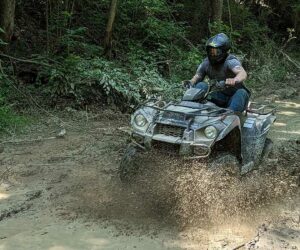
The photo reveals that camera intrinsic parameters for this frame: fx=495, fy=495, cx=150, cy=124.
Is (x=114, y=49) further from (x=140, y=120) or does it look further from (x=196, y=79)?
(x=140, y=120)

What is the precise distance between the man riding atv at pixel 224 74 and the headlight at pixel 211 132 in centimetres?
79

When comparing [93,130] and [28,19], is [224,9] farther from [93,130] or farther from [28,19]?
[93,130]

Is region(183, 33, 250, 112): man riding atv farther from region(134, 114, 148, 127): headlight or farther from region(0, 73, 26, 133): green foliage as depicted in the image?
region(0, 73, 26, 133): green foliage

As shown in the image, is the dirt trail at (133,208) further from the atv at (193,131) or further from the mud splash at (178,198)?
the atv at (193,131)

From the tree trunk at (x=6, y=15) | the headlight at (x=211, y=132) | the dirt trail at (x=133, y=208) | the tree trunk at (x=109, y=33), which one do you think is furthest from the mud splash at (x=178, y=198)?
the tree trunk at (x=109, y=33)

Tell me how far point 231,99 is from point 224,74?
14.5 inches

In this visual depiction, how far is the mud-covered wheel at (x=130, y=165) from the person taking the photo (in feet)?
17.8

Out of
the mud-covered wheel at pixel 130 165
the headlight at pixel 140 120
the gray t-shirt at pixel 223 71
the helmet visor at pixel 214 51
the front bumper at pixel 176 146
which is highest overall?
the helmet visor at pixel 214 51

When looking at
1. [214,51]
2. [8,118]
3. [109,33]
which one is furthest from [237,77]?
[109,33]

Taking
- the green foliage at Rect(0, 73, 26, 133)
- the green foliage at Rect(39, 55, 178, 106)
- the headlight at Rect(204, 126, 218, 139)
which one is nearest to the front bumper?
the headlight at Rect(204, 126, 218, 139)

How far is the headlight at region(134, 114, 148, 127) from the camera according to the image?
5.35 metres

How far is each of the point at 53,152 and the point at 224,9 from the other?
10.4 meters

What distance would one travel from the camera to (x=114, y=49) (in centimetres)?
1211

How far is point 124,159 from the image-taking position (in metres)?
5.55
